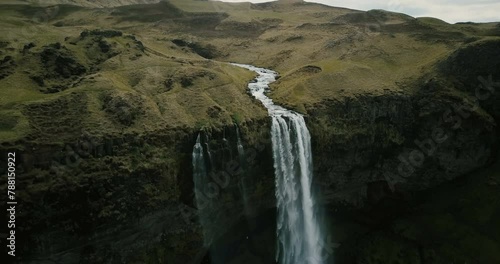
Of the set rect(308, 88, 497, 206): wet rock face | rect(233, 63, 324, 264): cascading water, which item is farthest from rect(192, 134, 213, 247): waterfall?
rect(308, 88, 497, 206): wet rock face

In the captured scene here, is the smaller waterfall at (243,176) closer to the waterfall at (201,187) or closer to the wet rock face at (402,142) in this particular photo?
the waterfall at (201,187)

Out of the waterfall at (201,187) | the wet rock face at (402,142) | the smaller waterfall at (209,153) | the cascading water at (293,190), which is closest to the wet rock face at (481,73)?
the wet rock face at (402,142)

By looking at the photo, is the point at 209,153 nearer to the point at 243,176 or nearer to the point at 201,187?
the point at 201,187

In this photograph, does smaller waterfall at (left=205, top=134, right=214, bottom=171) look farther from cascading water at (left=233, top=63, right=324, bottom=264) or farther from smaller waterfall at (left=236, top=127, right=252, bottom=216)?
cascading water at (left=233, top=63, right=324, bottom=264)

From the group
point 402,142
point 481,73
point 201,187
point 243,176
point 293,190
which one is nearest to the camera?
point 201,187

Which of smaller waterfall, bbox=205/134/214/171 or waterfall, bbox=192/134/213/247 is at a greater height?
smaller waterfall, bbox=205/134/214/171

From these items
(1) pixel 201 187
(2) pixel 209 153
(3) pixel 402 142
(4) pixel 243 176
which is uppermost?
(2) pixel 209 153

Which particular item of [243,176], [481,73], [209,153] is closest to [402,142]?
[481,73]

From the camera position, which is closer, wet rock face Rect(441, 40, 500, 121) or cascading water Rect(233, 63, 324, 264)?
cascading water Rect(233, 63, 324, 264)

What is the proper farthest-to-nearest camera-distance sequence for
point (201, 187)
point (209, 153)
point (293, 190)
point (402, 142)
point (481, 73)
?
1. point (481, 73)
2. point (402, 142)
3. point (293, 190)
4. point (209, 153)
5. point (201, 187)
